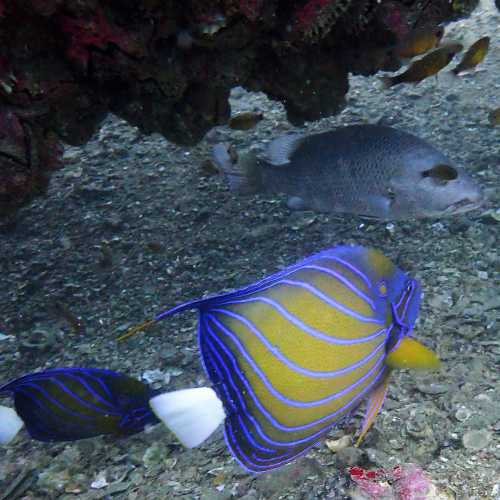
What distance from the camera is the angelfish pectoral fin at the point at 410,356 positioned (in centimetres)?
168

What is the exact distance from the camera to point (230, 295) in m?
1.52

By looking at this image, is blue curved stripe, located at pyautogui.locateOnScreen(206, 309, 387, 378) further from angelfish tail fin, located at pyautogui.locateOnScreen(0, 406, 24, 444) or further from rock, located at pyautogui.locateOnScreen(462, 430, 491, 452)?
angelfish tail fin, located at pyautogui.locateOnScreen(0, 406, 24, 444)

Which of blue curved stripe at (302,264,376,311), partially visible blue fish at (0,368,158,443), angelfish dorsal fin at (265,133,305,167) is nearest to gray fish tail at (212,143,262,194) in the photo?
angelfish dorsal fin at (265,133,305,167)

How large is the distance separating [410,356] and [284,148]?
1.99 m

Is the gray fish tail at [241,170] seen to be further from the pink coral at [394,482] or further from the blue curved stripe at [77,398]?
the pink coral at [394,482]

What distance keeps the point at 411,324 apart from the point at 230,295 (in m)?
0.64

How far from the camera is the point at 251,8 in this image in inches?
91.9

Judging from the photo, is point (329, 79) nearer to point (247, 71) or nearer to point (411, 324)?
point (247, 71)

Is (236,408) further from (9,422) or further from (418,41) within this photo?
(418,41)

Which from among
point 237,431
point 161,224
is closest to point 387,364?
point 237,431

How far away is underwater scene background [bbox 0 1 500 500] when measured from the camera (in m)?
2.19

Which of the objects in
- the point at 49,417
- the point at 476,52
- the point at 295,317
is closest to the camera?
the point at 295,317

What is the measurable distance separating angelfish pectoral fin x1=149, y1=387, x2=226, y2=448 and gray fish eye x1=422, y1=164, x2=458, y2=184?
80.2 inches

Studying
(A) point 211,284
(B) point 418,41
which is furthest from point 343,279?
(B) point 418,41
